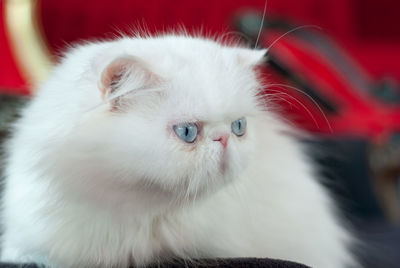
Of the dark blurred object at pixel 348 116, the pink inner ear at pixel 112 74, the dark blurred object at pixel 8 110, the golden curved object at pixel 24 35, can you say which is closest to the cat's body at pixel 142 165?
the pink inner ear at pixel 112 74

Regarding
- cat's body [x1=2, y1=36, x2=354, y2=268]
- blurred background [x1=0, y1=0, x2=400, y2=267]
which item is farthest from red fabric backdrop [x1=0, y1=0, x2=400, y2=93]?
cat's body [x1=2, y1=36, x2=354, y2=268]

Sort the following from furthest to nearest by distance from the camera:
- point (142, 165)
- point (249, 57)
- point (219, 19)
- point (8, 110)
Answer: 1. point (219, 19)
2. point (8, 110)
3. point (249, 57)
4. point (142, 165)

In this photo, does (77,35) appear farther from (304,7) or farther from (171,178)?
(171,178)

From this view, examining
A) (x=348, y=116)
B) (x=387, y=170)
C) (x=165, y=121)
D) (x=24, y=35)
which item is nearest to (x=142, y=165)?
(x=165, y=121)

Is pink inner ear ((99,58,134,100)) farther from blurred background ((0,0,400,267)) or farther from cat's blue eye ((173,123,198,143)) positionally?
blurred background ((0,0,400,267))

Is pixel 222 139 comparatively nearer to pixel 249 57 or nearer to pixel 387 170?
pixel 249 57

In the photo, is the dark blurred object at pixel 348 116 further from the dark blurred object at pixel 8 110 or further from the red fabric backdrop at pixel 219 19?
the dark blurred object at pixel 8 110

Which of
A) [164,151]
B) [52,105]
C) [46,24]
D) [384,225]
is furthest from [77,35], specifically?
[164,151]
